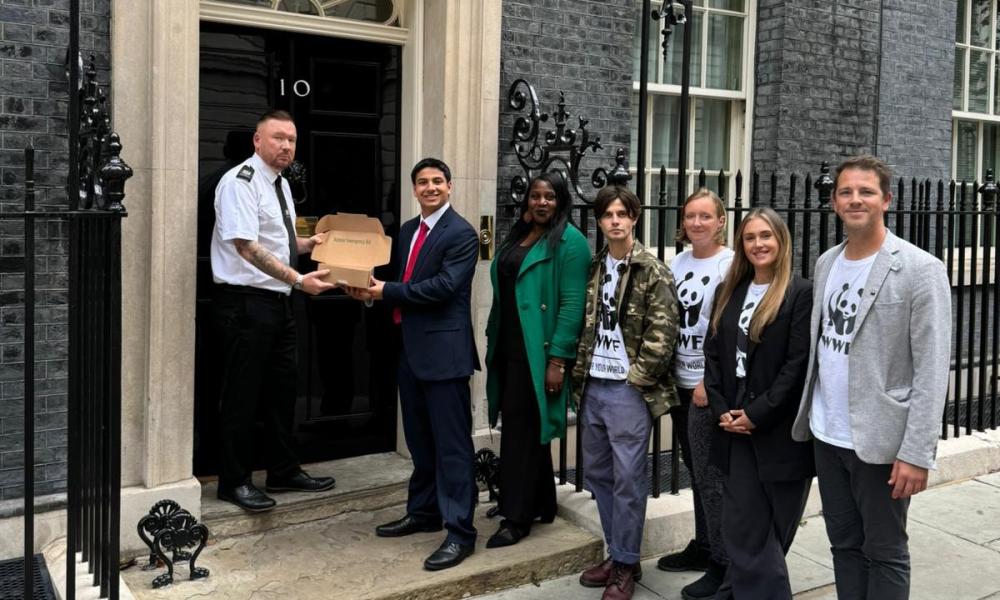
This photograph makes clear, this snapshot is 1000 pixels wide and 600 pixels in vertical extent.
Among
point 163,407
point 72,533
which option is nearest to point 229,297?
point 163,407

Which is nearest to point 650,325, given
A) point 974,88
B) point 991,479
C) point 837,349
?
point 837,349

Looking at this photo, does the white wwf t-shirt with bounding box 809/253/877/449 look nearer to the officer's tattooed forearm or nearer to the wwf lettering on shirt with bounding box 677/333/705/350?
the wwf lettering on shirt with bounding box 677/333/705/350

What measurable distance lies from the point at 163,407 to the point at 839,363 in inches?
125

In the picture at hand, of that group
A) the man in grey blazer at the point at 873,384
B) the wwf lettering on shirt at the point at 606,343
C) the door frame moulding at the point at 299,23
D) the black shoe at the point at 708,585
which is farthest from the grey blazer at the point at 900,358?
the door frame moulding at the point at 299,23

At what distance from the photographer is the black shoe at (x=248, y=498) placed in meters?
4.90

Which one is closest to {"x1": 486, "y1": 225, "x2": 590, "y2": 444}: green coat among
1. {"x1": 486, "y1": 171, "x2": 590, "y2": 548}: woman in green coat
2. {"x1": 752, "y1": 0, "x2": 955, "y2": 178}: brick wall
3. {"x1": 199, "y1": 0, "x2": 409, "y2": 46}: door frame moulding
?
{"x1": 486, "y1": 171, "x2": 590, "y2": 548}: woman in green coat

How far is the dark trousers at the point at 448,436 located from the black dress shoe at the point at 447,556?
3cm

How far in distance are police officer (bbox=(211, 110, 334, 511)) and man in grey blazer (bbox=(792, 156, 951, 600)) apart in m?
2.36

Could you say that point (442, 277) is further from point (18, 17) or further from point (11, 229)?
point (18, 17)

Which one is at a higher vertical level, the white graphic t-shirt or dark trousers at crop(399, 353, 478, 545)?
the white graphic t-shirt

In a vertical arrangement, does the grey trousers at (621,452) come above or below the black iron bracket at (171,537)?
above

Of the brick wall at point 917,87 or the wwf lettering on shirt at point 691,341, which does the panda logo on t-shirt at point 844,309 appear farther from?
the brick wall at point 917,87

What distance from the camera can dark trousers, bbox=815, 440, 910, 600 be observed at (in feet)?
11.2

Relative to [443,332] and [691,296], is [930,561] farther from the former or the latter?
[443,332]
